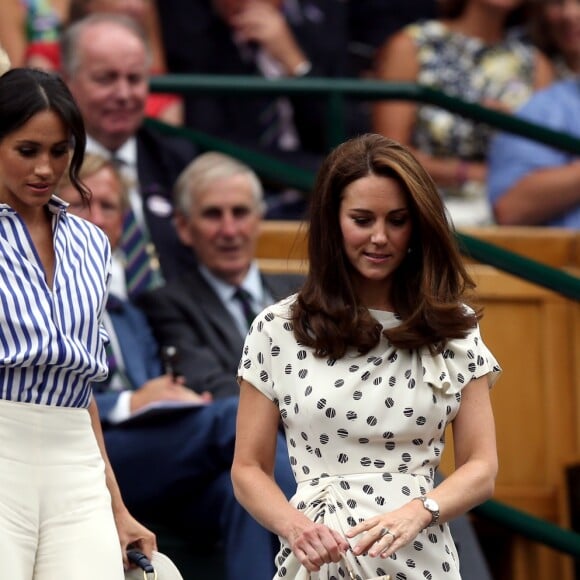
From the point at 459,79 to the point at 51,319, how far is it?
458cm

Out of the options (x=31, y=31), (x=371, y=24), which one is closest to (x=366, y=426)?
(x=31, y=31)

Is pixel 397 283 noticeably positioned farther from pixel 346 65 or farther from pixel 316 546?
pixel 346 65

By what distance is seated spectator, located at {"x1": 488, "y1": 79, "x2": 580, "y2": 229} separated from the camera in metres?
7.42

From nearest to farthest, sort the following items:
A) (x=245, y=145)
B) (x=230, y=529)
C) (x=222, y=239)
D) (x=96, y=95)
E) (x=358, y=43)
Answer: (x=230, y=529), (x=222, y=239), (x=96, y=95), (x=245, y=145), (x=358, y=43)

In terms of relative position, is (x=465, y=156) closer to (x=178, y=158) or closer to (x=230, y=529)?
(x=178, y=158)

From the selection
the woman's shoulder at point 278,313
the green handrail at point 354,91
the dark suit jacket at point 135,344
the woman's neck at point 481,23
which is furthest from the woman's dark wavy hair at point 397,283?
the woman's neck at point 481,23

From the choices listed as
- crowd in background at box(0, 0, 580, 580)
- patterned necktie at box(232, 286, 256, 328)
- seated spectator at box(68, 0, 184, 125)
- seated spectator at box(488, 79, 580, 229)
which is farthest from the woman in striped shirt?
seated spectator at box(488, 79, 580, 229)

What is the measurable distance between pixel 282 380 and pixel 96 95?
295 centimetres

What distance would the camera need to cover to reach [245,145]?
24.4ft

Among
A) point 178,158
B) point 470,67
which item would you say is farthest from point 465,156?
point 178,158

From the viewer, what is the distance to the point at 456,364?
12.5 ft

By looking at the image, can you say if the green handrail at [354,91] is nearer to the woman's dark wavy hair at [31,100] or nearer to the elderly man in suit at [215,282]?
the elderly man in suit at [215,282]

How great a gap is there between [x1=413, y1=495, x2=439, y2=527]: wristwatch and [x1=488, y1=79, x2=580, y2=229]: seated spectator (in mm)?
3897

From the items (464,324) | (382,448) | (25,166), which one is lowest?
(382,448)
